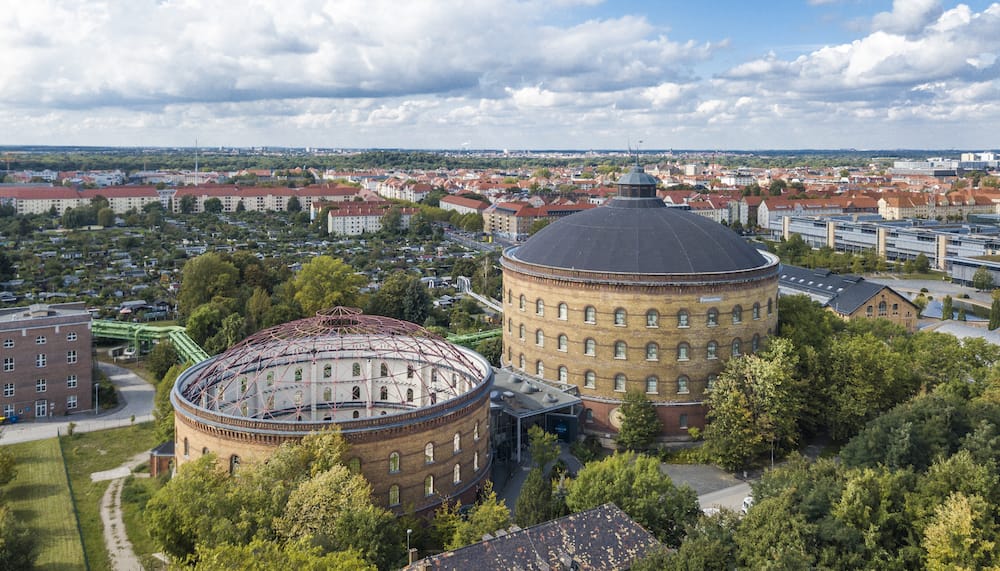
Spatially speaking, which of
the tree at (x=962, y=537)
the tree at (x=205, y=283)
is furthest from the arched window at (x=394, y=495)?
the tree at (x=205, y=283)

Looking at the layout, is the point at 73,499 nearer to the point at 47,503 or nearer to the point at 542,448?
the point at 47,503

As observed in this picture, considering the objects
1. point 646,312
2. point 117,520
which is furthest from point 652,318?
point 117,520

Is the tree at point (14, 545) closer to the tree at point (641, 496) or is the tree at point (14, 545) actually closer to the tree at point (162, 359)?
the tree at point (641, 496)

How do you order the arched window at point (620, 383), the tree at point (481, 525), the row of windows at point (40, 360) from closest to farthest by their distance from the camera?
1. the tree at point (481, 525)
2. the arched window at point (620, 383)
3. the row of windows at point (40, 360)

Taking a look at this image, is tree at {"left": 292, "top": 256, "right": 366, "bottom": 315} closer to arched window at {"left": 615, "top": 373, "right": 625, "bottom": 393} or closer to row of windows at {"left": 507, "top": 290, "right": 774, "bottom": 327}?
row of windows at {"left": 507, "top": 290, "right": 774, "bottom": 327}

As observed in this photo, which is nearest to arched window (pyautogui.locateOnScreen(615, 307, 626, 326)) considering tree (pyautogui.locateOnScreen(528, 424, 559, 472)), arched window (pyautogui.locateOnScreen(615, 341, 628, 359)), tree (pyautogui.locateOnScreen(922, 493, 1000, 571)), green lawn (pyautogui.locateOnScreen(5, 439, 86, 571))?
arched window (pyautogui.locateOnScreen(615, 341, 628, 359))

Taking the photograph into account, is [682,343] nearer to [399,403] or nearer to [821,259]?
[399,403]
